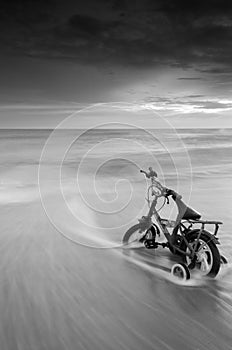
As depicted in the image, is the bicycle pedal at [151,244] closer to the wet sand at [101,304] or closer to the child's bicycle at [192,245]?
the child's bicycle at [192,245]

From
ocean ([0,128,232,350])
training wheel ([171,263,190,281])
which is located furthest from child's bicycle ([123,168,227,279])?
ocean ([0,128,232,350])

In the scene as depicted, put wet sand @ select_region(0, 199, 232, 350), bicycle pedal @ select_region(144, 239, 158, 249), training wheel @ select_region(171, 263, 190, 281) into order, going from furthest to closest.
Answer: bicycle pedal @ select_region(144, 239, 158, 249) < training wheel @ select_region(171, 263, 190, 281) < wet sand @ select_region(0, 199, 232, 350)

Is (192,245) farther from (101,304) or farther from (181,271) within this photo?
(101,304)

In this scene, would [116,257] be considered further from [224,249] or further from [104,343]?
[104,343]

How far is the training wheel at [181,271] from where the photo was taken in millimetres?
3043

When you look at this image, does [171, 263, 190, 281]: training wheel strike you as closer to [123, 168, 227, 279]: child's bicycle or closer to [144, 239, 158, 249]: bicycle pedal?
[123, 168, 227, 279]: child's bicycle

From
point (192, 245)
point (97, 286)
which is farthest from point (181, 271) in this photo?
point (97, 286)

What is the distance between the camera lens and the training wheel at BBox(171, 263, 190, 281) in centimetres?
304

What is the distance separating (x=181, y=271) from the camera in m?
3.11

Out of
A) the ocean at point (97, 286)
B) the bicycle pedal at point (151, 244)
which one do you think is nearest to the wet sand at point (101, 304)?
the ocean at point (97, 286)

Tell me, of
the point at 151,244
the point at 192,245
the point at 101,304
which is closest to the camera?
the point at 101,304

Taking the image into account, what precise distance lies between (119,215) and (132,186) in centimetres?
226

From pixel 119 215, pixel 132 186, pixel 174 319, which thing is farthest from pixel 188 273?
pixel 132 186

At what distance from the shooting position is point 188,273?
3.04 m
